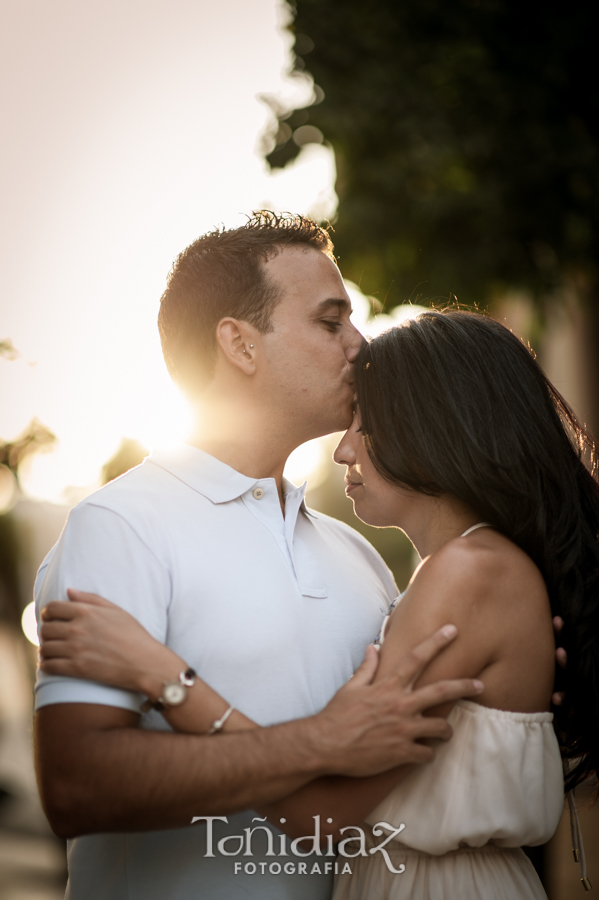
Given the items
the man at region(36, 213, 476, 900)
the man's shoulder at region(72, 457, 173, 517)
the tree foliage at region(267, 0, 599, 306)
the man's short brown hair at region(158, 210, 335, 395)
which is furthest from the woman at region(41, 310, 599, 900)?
the tree foliage at region(267, 0, 599, 306)

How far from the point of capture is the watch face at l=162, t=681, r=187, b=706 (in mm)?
1858

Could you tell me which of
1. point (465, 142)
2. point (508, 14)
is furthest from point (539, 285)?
point (508, 14)

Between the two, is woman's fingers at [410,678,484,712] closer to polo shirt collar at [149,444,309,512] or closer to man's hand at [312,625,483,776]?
man's hand at [312,625,483,776]

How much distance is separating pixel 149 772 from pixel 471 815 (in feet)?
2.88

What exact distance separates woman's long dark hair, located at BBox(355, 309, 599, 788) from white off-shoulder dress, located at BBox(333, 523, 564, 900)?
299 millimetres

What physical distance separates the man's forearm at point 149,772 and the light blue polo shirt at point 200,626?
0.10 m

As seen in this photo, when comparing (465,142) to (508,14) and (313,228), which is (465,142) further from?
(313,228)

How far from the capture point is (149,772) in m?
1.78

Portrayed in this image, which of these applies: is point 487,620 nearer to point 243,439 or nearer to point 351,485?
point 351,485

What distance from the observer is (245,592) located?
223 cm

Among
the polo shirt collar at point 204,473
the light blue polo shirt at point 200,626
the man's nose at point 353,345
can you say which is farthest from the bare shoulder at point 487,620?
the man's nose at point 353,345

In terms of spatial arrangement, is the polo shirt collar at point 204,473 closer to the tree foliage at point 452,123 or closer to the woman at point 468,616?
the woman at point 468,616

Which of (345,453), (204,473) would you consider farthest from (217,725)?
(345,453)

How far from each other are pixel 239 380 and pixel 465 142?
11.8 ft
